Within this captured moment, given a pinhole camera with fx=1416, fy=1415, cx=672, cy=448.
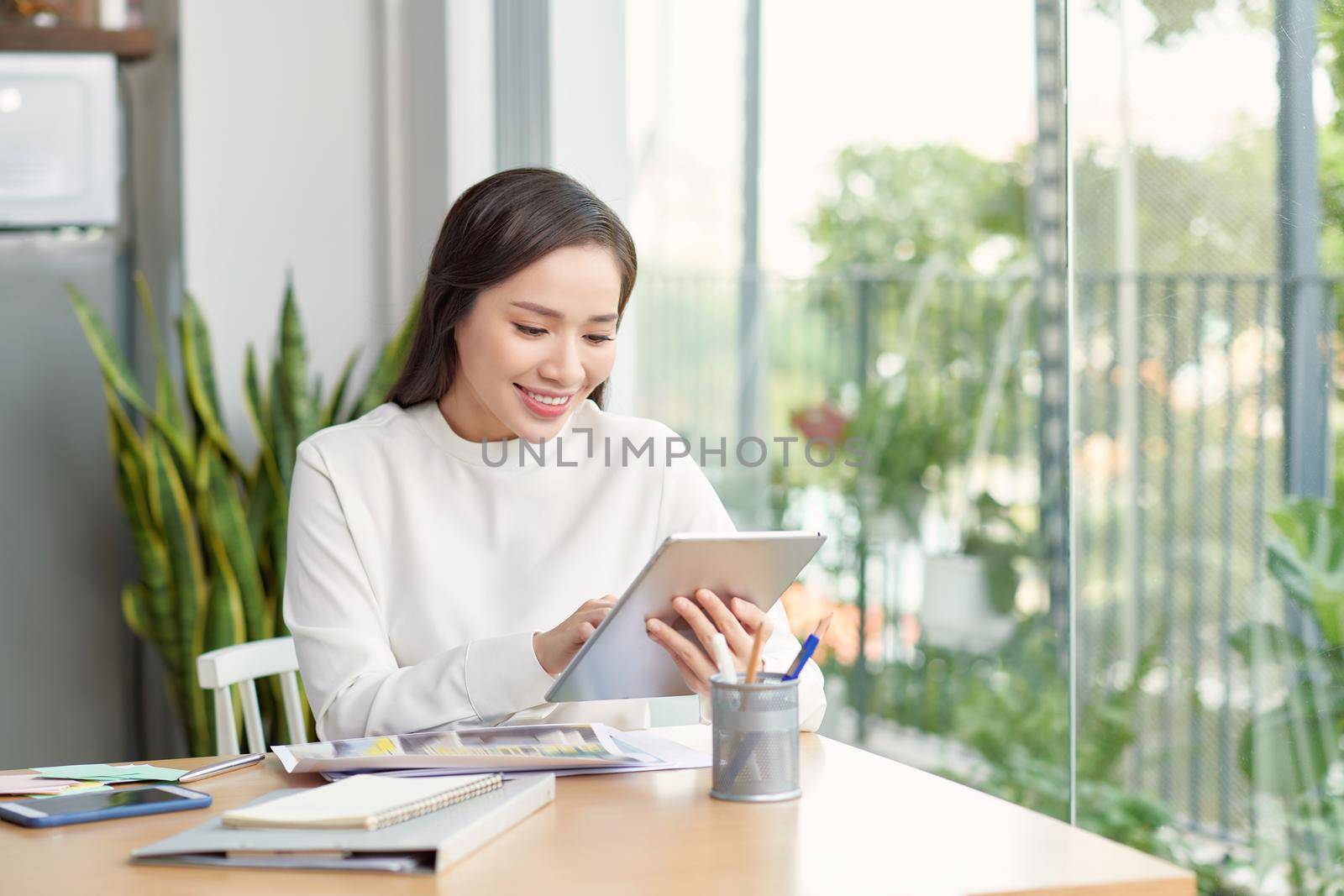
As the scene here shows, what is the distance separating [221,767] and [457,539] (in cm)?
47

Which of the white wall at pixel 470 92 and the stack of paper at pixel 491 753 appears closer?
the stack of paper at pixel 491 753

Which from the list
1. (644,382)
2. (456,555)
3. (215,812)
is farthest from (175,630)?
(644,382)

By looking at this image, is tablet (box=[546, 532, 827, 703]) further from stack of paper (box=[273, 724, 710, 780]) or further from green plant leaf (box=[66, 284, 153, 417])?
green plant leaf (box=[66, 284, 153, 417])

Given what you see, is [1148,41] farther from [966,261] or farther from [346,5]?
[966,261]

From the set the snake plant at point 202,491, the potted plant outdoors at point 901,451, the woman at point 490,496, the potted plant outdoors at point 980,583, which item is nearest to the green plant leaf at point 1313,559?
the woman at point 490,496

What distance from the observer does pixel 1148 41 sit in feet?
7.30

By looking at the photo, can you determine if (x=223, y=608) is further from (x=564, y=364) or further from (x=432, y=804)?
(x=432, y=804)

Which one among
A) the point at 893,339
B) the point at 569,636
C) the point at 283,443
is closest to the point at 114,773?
the point at 569,636

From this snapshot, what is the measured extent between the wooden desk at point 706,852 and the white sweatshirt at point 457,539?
1.04 ft

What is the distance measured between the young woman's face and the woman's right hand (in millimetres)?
314

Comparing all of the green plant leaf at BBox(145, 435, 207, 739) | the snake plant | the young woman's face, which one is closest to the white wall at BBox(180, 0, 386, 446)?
the snake plant

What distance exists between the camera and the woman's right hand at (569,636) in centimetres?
137

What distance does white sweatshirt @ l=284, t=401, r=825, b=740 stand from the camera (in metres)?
1.59

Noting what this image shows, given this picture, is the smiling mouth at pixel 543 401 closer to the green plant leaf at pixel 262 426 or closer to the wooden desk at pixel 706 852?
the wooden desk at pixel 706 852
